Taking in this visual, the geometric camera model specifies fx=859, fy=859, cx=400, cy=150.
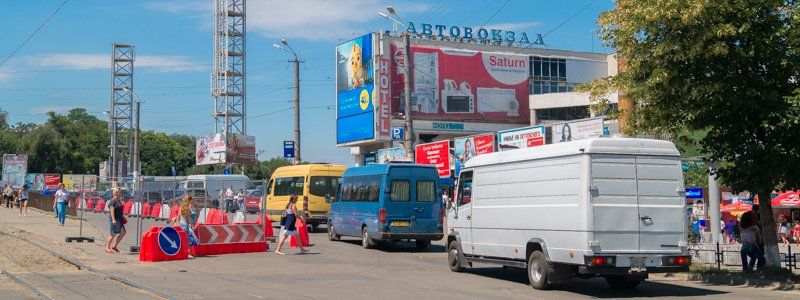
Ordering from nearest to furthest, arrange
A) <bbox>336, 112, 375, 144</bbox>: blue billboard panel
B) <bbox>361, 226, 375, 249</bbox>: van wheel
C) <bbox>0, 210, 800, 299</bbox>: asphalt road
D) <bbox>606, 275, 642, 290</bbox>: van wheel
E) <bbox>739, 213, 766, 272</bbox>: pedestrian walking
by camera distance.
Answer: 1. <bbox>0, 210, 800, 299</bbox>: asphalt road
2. <bbox>606, 275, 642, 290</bbox>: van wheel
3. <bbox>739, 213, 766, 272</bbox>: pedestrian walking
4. <bbox>361, 226, 375, 249</bbox>: van wheel
5. <bbox>336, 112, 375, 144</bbox>: blue billboard panel

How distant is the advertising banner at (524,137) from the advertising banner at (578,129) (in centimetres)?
122

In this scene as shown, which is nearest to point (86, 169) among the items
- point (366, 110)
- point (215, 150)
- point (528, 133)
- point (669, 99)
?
point (215, 150)

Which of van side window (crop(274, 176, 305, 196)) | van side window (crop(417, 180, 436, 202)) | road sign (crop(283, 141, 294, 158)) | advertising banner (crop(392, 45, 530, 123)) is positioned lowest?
van side window (crop(417, 180, 436, 202))

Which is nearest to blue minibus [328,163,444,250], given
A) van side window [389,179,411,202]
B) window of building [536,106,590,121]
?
van side window [389,179,411,202]

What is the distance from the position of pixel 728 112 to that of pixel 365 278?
7.78 metres

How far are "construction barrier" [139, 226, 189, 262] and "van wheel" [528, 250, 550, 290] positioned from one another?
9515mm

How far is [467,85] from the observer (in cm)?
7156

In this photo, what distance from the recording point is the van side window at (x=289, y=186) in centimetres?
3216

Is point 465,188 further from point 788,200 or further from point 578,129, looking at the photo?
point 578,129

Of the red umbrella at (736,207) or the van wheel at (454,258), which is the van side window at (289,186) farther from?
the red umbrella at (736,207)

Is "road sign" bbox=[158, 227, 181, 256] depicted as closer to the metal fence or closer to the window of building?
the metal fence

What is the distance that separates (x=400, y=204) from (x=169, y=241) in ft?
21.8

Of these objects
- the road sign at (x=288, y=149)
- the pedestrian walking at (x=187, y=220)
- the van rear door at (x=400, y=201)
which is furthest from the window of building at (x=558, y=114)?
the pedestrian walking at (x=187, y=220)

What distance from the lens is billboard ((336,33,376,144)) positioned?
67.1 meters
